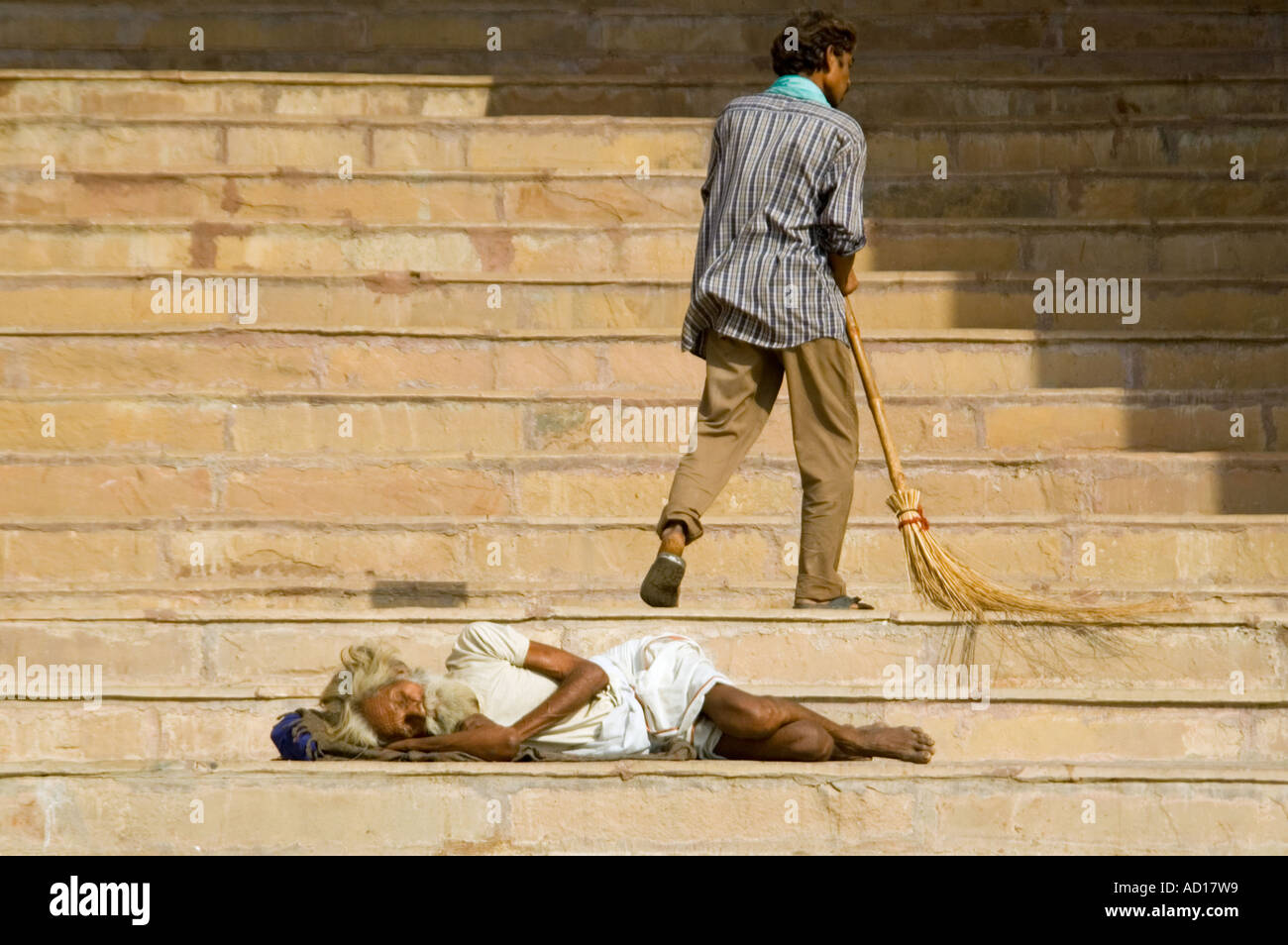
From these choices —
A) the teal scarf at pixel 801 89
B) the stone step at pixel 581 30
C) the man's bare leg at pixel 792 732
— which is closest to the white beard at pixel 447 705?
the man's bare leg at pixel 792 732

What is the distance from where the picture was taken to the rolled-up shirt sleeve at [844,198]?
6504 millimetres

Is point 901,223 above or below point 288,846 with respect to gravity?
above

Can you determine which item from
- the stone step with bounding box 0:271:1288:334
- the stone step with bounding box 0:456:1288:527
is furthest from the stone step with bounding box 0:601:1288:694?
the stone step with bounding box 0:271:1288:334

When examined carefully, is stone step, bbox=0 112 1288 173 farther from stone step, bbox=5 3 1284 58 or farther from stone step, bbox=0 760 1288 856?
stone step, bbox=0 760 1288 856

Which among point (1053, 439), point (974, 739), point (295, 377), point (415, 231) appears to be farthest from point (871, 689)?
point (415, 231)

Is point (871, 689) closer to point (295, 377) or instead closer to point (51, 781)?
point (51, 781)

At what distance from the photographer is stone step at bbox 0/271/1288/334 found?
8617 mm

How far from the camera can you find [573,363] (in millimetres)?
8266

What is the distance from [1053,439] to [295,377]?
310 centimetres

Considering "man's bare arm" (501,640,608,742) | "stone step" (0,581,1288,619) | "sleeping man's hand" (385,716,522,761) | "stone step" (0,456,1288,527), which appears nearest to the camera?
"sleeping man's hand" (385,716,522,761)

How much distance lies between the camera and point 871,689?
6.20 m

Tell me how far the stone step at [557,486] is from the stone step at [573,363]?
2.18 feet

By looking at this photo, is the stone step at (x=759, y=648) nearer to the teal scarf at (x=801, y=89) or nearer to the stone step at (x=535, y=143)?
the teal scarf at (x=801, y=89)

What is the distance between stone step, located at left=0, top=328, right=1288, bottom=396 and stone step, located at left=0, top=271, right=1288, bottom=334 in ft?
0.99
